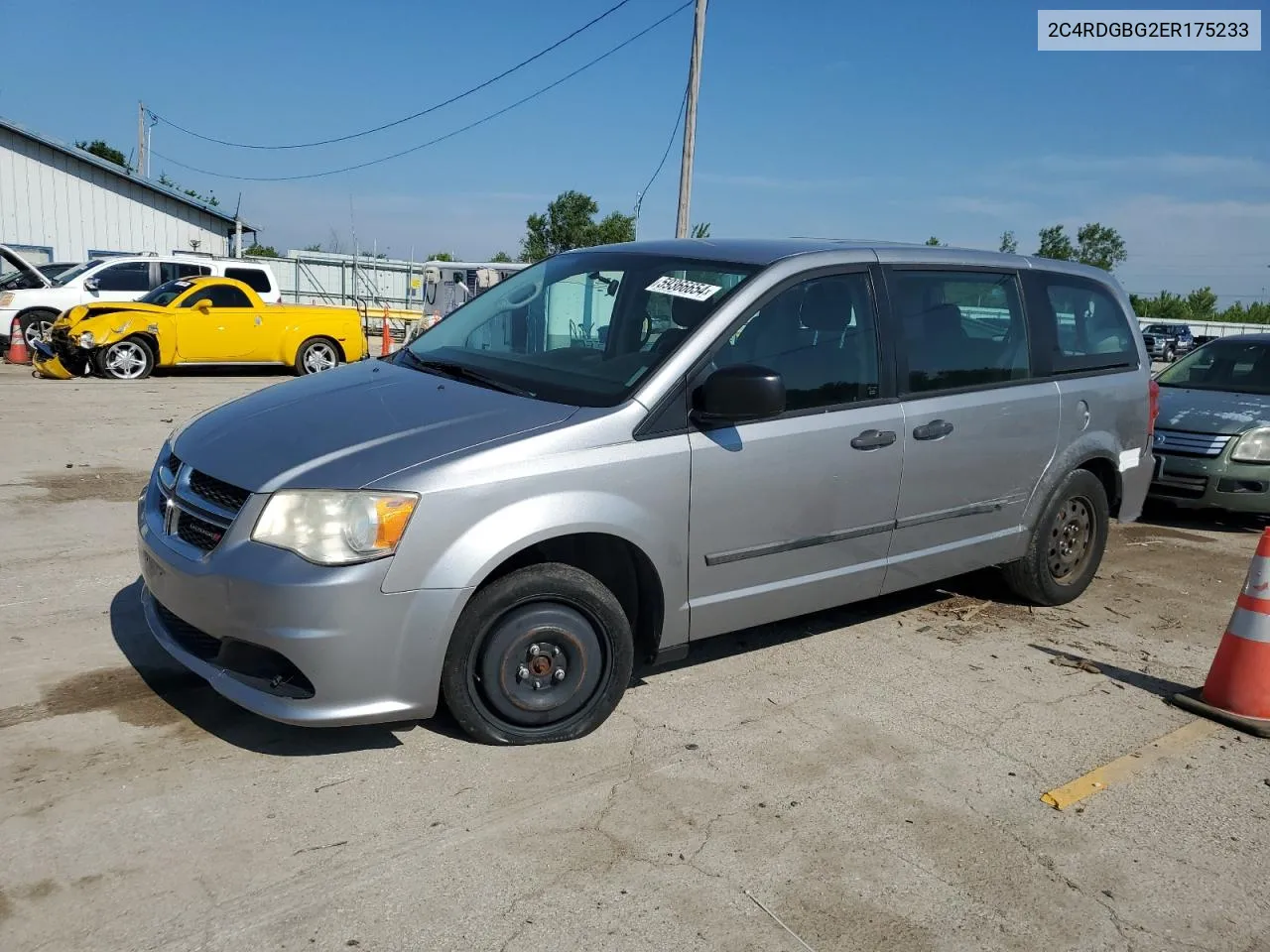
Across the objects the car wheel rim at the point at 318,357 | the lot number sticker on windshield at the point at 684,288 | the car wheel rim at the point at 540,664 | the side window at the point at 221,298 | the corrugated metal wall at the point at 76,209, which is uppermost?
the corrugated metal wall at the point at 76,209

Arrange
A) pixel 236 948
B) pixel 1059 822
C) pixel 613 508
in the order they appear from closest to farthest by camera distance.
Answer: pixel 236 948, pixel 1059 822, pixel 613 508

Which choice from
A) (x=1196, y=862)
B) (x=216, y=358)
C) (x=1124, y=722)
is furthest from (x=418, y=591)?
(x=216, y=358)

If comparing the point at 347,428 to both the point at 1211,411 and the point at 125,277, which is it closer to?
the point at 1211,411

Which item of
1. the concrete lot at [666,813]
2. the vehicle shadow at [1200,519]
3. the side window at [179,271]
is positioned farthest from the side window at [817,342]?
the side window at [179,271]

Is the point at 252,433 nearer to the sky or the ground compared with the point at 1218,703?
nearer to the sky

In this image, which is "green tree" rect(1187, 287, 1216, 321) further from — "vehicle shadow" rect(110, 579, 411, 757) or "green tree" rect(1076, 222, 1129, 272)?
"vehicle shadow" rect(110, 579, 411, 757)

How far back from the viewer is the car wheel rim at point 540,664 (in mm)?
3689

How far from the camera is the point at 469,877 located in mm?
3047

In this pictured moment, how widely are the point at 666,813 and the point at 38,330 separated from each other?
17.7 m

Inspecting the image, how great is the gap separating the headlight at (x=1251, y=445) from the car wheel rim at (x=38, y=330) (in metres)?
16.4

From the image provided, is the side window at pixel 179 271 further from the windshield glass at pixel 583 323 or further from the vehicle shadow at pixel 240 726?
Result: the vehicle shadow at pixel 240 726

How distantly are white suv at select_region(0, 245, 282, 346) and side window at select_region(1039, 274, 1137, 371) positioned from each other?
49.2 feet

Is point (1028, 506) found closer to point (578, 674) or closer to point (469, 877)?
point (578, 674)

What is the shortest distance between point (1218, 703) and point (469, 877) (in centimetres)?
334
